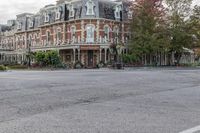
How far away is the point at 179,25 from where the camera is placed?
61.1 meters

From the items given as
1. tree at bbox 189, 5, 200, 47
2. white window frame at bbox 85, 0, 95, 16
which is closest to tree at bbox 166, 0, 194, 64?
tree at bbox 189, 5, 200, 47

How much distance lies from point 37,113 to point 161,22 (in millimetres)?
54376

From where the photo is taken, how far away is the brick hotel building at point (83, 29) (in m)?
62.5

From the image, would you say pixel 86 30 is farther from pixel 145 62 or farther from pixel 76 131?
pixel 76 131

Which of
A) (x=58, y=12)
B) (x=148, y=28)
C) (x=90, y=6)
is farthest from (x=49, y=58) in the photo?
(x=58, y=12)

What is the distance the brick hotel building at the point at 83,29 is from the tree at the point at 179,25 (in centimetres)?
841

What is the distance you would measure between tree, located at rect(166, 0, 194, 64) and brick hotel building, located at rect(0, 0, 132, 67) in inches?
331

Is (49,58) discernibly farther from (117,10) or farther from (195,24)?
(195,24)

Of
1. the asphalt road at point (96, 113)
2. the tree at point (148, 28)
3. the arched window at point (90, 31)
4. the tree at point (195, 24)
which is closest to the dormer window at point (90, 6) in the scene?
the arched window at point (90, 31)

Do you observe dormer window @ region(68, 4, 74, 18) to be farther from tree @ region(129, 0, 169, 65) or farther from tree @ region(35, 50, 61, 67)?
tree @ region(35, 50, 61, 67)

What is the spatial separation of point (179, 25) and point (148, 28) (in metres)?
5.02

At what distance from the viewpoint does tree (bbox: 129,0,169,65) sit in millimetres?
58750

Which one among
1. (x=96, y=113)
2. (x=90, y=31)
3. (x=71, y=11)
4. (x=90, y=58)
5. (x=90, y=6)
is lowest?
(x=96, y=113)

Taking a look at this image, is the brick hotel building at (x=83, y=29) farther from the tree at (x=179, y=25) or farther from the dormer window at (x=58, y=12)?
the tree at (x=179, y=25)
